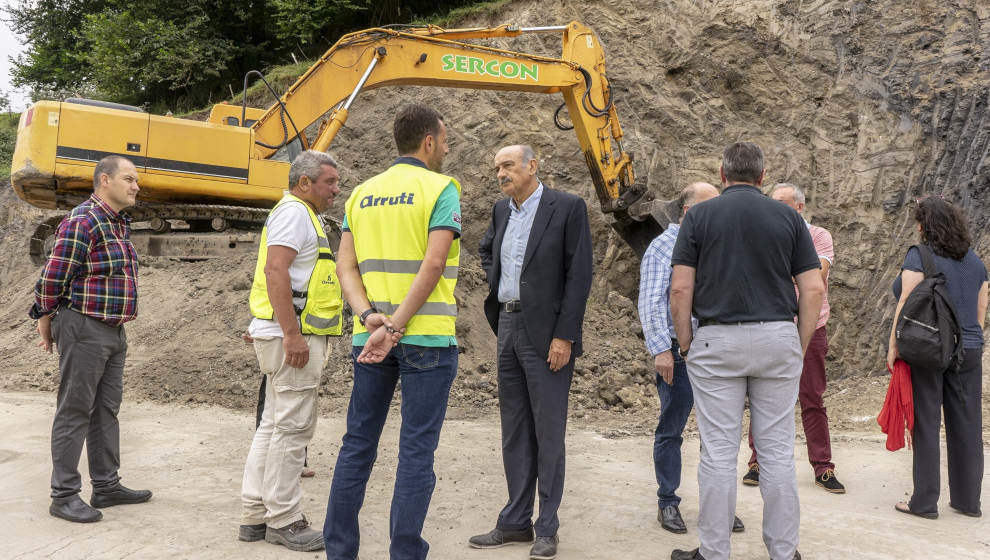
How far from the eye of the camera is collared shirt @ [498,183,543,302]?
377 centimetres

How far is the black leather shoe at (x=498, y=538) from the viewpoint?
369 centimetres

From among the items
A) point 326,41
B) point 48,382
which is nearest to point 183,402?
point 48,382

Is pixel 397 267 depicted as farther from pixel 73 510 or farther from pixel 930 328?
pixel 930 328

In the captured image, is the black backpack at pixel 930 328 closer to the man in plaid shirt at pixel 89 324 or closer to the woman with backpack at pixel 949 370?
the woman with backpack at pixel 949 370

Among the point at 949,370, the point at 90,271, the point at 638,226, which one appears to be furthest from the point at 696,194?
the point at 638,226

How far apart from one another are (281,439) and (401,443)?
0.93 metres

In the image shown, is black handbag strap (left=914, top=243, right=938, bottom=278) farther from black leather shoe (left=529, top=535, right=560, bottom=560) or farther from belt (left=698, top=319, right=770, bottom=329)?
black leather shoe (left=529, top=535, right=560, bottom=560)

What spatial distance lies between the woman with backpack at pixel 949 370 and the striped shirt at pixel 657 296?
156 centimetres

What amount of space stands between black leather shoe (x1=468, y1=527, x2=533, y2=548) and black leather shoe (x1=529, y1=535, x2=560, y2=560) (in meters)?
0.17

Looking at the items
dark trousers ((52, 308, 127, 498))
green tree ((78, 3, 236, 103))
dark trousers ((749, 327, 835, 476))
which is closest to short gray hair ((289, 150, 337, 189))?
dark trousers ((52, 308, 127, 498))

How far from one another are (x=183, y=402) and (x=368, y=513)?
460cm

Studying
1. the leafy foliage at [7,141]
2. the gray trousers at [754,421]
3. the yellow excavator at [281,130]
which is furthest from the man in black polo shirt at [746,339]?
the leafy foliage at [7,141]

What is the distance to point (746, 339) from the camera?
3.22 metres

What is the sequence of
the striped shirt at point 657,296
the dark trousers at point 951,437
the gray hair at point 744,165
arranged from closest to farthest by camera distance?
the gray hair at point 744,165 → the striped shirt at point 657,296 → the dark trousers at point 951,437
